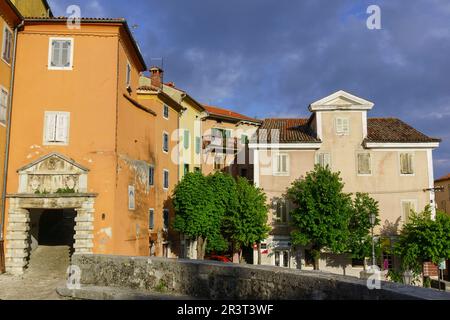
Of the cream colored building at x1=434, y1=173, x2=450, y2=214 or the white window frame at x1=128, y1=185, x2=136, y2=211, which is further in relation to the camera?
the cream colored building at x1=434, y1=173, x2=450, y2=214

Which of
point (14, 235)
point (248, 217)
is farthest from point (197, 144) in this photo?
point (14, 235)

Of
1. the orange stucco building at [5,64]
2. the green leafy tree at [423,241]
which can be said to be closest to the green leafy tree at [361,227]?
the green leafy tree at [423,241]

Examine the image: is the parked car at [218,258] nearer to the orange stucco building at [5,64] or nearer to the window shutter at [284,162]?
the window shutter at [284,162]

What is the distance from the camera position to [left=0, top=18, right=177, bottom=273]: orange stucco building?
18.7 m

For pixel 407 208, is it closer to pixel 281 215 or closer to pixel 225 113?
pixel 281 215

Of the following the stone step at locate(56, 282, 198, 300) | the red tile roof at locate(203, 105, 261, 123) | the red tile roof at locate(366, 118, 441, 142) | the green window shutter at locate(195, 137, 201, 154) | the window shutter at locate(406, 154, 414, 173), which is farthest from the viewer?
the red tile roof at locate(203, 105, 261, 123)

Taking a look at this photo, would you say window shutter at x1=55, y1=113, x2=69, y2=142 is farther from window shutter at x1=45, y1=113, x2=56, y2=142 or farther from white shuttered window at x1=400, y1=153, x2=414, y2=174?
white shuttered window at x1=400, y1=153, x2=414, y2=174

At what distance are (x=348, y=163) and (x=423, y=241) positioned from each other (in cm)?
732

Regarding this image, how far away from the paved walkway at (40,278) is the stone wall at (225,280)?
1466mm

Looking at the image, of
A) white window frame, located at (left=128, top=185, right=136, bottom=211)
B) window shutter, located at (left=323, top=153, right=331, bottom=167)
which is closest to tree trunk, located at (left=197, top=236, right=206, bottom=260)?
white window frame, located at (left=128, top=185, right=136, bottom=211)

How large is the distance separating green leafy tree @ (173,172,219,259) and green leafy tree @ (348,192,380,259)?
368 inches

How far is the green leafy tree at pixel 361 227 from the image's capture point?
26.8 metres

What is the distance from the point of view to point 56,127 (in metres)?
19.3
